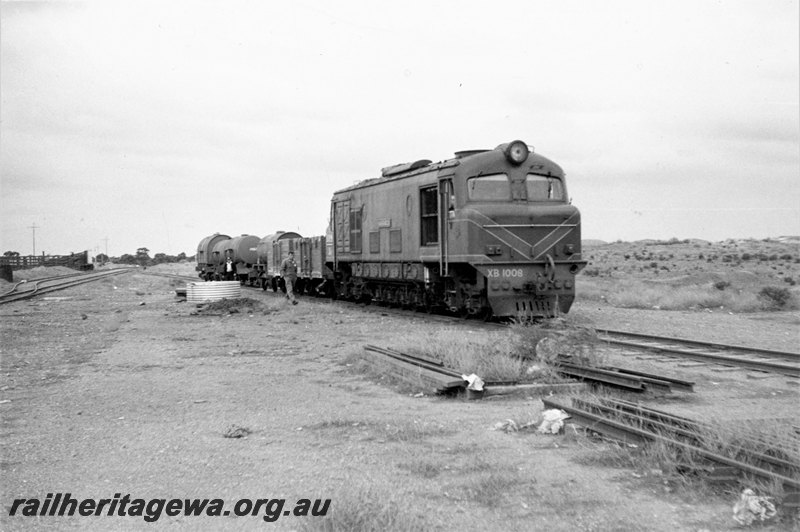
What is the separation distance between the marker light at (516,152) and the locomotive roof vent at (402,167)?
2939 millimetres

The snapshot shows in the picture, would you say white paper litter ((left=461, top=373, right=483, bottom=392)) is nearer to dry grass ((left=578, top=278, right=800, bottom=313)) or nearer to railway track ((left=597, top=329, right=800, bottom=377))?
railway track ((left=597, top=329, right=800, bottom=377))

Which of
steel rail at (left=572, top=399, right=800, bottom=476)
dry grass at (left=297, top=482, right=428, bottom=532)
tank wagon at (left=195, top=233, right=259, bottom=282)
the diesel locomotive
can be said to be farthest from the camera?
tank wagon at (left=195, top=233, right=259, bottom=282)

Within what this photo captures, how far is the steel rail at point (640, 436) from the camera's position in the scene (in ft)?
15.2

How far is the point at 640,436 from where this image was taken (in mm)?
5707

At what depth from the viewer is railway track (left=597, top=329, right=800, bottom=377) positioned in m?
9.74

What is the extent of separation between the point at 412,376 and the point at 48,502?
482cm

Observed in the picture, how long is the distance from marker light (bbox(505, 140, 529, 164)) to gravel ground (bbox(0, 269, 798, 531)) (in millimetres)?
5726

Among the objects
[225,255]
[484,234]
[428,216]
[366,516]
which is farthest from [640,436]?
[225,255]

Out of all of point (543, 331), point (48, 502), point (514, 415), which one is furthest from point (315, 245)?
point (48, 502)

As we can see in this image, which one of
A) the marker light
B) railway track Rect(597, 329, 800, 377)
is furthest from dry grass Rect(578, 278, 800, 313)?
railway track Rect(597, 329, 800, 377)

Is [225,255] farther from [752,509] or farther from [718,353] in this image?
[752,509]

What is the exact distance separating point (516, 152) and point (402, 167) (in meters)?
4.14

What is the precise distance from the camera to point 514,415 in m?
7.27

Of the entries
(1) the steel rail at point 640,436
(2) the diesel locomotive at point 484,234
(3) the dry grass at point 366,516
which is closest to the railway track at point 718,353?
(2) the diesel locomotive at point 484,234
